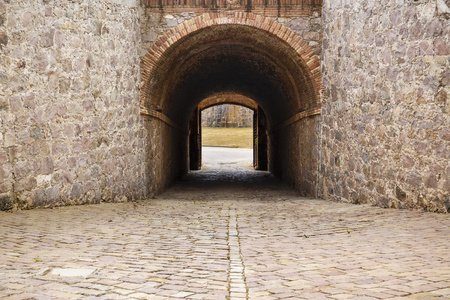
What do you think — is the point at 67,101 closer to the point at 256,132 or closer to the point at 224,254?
the point at 224,254

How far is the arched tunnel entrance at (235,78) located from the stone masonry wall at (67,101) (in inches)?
39.3

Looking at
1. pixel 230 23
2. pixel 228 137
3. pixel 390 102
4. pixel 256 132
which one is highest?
pixel 230 23

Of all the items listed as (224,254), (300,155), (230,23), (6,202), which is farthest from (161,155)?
(224,254)

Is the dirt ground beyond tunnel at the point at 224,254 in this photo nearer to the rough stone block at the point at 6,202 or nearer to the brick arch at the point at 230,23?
the rough stone block at the point at 6,202

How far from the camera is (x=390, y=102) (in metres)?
7.22

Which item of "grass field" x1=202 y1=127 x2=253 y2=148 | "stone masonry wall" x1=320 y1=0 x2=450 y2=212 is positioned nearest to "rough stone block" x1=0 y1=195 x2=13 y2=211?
"stone masonry wall" x1=320 y1=0 x2=450 y2=212

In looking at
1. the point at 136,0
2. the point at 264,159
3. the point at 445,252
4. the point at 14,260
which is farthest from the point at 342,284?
the point at 264,159

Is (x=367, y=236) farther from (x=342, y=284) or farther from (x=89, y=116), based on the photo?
(x=89, y=116)

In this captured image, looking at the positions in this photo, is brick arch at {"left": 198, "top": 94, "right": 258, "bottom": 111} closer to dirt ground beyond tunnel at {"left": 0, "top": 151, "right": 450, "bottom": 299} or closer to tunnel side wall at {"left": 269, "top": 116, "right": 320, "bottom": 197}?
tunnel side wall at {"left": 269, "top": 116, "right": 320, "bottom": 197}

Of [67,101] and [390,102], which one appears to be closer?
[390,102]

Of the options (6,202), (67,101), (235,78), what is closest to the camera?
(6,202)

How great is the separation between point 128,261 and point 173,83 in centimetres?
857

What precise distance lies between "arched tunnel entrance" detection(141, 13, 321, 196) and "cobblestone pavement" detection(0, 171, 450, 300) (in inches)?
133

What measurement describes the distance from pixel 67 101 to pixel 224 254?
4372 mm
